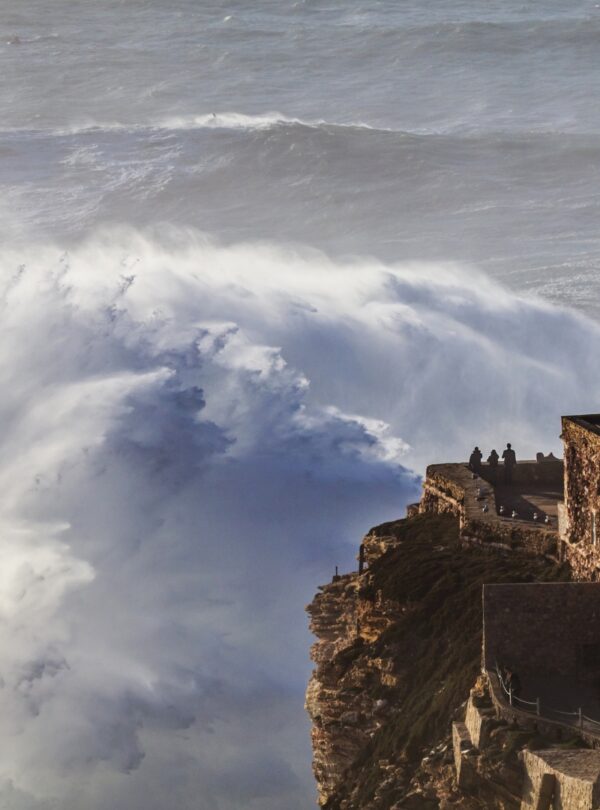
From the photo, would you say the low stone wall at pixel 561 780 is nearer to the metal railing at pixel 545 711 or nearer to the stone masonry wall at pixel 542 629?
the metal railing at pixel 545 711

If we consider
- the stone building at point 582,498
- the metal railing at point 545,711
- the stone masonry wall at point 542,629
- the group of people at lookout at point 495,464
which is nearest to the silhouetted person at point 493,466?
the group of people at lookout at point 495,464

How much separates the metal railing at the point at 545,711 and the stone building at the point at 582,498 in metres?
4.29

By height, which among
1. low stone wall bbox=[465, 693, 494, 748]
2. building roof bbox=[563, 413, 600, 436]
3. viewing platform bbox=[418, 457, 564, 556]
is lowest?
low stone wall bbox=[465, 693, 494, 748]

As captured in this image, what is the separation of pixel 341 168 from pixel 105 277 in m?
26.1

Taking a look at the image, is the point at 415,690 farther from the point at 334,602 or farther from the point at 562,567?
the point at 334,602

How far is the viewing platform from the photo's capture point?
42.4 metres

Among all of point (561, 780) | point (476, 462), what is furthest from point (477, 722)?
point (476, 462)

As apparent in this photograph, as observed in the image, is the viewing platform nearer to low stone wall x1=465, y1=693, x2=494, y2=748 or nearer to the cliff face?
the cliff face

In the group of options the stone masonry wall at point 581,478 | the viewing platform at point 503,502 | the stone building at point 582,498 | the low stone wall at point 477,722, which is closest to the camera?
the low stone wall at point 477,722

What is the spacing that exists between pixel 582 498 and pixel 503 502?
479 centimetres

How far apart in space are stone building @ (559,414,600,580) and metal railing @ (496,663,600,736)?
429 cm

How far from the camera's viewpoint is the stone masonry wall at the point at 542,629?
36.3m

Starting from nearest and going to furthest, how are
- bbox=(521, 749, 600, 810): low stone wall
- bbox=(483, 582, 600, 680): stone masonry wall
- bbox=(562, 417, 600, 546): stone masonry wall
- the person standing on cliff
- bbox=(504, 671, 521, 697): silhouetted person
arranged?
1. bbox=(521, 749, 600, 810): low stone wall
2. bbox=(504, 671, 521, 697): silhouetted person
3. bbox=(483, 582, 600, 680): stone masonry wall
4. bbox=(562, 417, 600, 546): stone masonry wall
5. the person standing on cliff

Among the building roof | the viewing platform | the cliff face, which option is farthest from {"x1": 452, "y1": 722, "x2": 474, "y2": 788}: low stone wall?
the viewing platform
